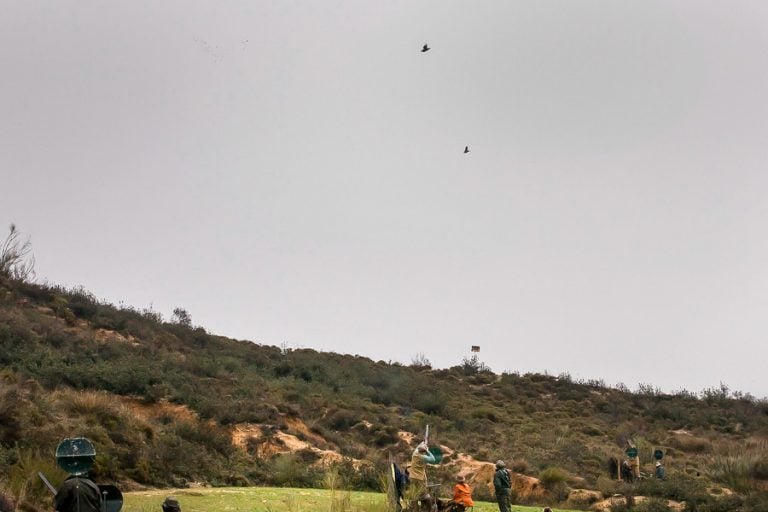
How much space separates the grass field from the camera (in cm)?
1326

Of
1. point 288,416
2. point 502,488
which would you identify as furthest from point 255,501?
point 288,416

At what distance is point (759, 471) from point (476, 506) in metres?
12.5

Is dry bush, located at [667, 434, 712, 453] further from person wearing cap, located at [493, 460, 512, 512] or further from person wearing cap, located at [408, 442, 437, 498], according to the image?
person wearing cap, located at [408, 442, 437, 498]

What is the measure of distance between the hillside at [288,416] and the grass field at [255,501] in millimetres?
1251

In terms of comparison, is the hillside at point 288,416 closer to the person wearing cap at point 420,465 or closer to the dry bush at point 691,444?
the dry bush at point 691,444

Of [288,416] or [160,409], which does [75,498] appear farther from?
[288,416]

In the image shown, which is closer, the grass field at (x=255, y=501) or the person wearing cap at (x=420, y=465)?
the grass field at (x=255, y=501)

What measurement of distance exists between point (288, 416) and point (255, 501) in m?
17.2

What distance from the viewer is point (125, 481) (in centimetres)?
1844

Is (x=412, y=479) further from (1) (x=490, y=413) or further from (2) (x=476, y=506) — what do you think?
(1) (x=490, y=413)

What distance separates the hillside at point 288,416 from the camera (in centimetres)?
2117

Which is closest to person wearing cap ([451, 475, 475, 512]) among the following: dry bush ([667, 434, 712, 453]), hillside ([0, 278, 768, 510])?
hillside ([0, 278, 768, 510])

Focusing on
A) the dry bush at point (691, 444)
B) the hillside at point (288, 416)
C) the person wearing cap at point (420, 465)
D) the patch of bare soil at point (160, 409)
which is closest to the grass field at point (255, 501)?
the person wearing cap at point (420, 465)

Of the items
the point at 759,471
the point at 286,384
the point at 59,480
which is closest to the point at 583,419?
the point at 286,384
